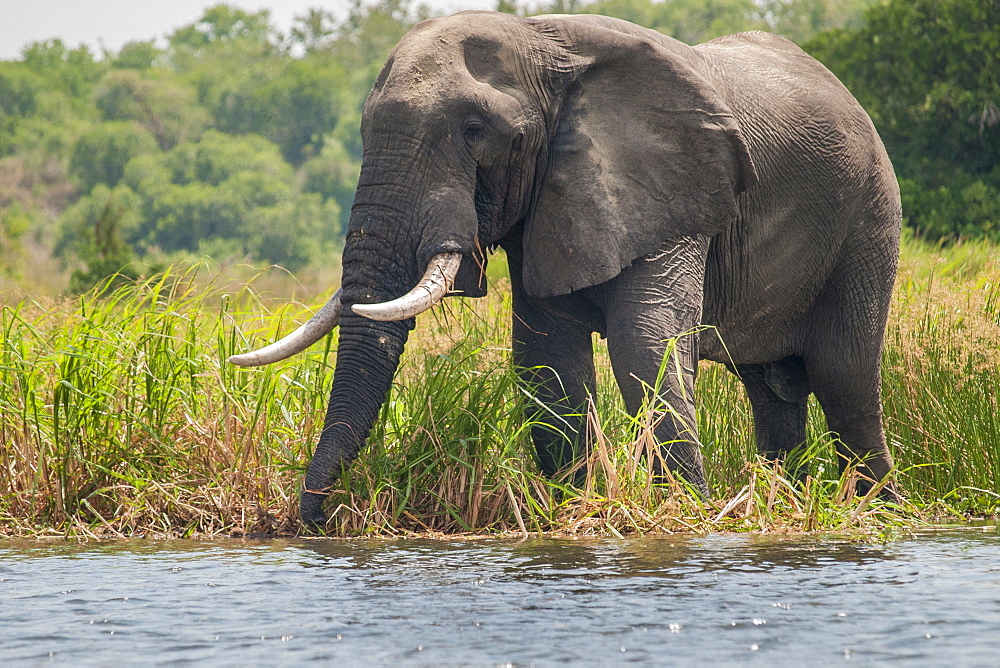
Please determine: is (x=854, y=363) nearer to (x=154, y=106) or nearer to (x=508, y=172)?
(x=508, y=172)

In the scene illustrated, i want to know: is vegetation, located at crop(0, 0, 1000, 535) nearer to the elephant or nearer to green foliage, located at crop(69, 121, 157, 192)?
the elephant

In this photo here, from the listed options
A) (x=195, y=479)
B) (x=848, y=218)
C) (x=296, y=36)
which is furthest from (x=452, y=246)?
(x=296, y=36)

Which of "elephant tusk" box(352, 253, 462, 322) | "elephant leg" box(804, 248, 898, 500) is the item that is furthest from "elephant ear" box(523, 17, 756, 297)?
"elephant leg" box(804, 248, 898, 500)

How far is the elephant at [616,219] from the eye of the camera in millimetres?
5219

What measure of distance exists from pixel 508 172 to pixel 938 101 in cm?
1403

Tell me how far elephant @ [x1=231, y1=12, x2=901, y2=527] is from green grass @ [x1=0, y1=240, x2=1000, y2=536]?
0.22 meters

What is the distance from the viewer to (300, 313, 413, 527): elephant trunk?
523cm

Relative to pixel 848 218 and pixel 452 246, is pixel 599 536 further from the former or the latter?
pixel 848 218

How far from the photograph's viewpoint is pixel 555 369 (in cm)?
601

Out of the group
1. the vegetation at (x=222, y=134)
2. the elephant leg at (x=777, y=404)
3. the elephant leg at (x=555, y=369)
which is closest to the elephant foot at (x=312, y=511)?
the elephant leg at (x=555, y=369)

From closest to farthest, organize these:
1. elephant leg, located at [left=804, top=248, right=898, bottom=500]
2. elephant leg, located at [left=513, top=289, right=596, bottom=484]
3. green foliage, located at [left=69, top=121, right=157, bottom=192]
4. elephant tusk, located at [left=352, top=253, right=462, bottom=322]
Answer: elephant tusk, located at [left=352, top=253, right=462, bottom=322] < elephant leg, located at [left=513, top=289, right=596, bottom=484] < elephant leg, located at [left=804, top=248, right=898, bottom=500] < green foliage, located at [left=69, top=121, right=157, bottom=192]

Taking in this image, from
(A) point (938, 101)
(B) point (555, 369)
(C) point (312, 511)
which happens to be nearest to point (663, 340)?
(B) point (555, 369)

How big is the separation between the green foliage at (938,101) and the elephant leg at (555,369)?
40.2 ft

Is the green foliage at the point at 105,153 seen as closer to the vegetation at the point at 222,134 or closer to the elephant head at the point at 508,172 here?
the vegetation at the point at 222,134
